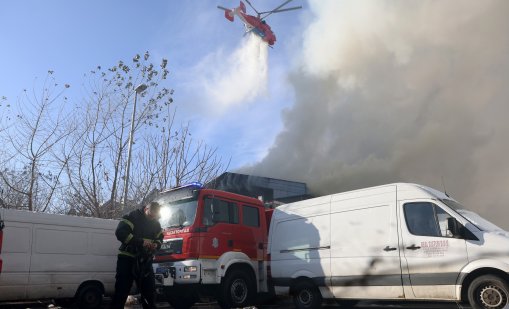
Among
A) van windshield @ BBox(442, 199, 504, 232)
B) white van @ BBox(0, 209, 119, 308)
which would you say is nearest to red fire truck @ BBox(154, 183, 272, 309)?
white van @ BBox(0, 209, 119, 308)

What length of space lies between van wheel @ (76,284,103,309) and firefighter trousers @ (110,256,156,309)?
344 cm

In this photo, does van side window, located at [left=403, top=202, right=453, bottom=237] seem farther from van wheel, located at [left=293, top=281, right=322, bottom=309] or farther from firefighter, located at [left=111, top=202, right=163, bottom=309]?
firefighter, located at [left=111, top=202, right=163, bottom=309]

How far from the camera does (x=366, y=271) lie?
272 inches

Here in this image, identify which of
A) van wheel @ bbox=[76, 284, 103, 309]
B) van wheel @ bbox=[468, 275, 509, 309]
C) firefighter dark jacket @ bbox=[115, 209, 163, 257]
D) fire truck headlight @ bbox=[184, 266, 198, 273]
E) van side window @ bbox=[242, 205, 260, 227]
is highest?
van side window @ bbox=[242, 205, 260, 227]

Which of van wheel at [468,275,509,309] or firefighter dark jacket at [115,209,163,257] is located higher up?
firefighter dark jacket at [115,209,163,257]

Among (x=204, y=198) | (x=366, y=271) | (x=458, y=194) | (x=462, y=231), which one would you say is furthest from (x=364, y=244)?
(x=458, y=194)

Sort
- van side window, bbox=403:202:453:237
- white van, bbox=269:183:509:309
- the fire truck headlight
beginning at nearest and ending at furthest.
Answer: white van, bbox=269:183:509:309, van side window, bbox=403:202:453:237, the fire truck headlight

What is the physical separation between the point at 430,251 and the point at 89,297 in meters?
6.66

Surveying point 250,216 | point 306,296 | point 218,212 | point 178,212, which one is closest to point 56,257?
point 178,212

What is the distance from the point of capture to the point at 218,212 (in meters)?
8.12

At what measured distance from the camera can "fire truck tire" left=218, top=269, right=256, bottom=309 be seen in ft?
25.6

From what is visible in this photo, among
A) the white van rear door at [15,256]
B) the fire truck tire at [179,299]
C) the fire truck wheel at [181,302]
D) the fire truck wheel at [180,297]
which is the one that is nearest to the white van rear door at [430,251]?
the fire truck wheel at [180,297]

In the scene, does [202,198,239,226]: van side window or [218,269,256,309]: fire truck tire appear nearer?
[218,269,256,309]: fire truck tire

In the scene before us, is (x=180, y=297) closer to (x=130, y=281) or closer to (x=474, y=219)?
(x=130, y=281)
